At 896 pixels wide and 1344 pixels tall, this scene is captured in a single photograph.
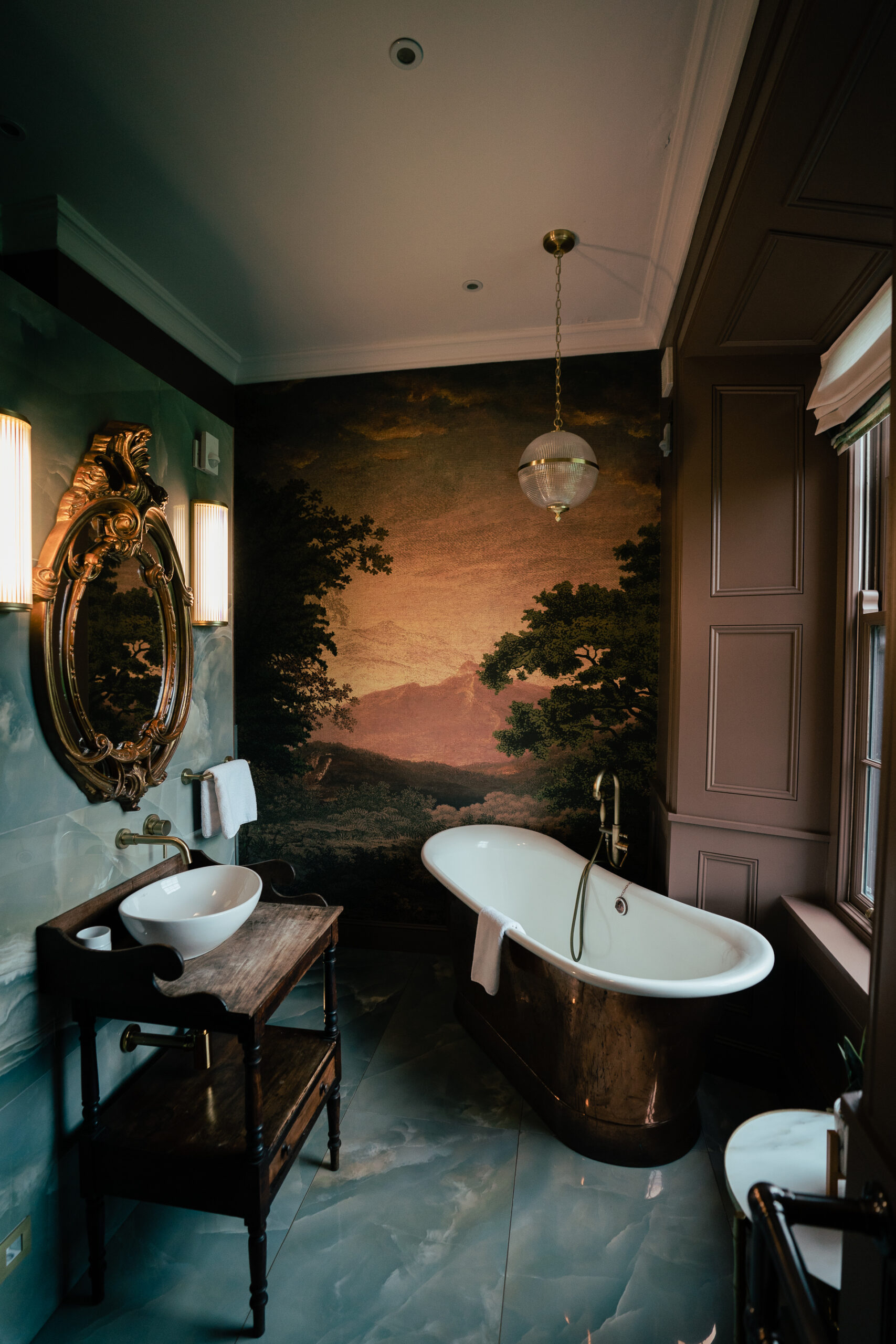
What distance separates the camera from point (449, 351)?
298 cm

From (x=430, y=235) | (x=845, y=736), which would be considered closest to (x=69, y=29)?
(x=430, y=235)

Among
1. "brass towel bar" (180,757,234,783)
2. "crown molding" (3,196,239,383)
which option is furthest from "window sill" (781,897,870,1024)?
"crown molding" (3,196,239,383)

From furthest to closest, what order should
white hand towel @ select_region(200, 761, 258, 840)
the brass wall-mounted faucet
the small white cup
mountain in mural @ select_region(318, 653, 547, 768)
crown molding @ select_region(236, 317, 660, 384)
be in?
mountain in mural @ select_region(318, 653, 547, 768) < crown molding @ select_region(236, 317, 660, 384) < the brass wall-mounted faucet < white hand towel @ select_region(200, 761, 258, 840) < the small white cup

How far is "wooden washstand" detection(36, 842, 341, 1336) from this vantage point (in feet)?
4.87

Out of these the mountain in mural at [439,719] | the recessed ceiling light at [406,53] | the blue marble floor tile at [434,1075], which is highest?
the recessed ceiling light at [406,53]

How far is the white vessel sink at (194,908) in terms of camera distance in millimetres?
1562

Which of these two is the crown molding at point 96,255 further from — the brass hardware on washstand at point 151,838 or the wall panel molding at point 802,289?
the wall panel molding at point 802,289

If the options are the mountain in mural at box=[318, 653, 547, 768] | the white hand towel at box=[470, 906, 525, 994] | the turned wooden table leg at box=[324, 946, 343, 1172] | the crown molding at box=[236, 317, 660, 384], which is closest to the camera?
the turned wooden table leg at box=[324, 946, 343, 1172]

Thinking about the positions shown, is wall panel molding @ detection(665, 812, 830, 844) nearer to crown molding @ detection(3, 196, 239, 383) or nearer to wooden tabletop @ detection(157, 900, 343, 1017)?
wooden tabletop @ detection(157, 900, 343, 1017)

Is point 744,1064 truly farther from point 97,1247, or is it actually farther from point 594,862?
point 97,1247

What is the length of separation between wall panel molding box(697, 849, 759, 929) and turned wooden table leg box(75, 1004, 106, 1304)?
76.3 inches

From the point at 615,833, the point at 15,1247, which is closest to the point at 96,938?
the point at 15,1247

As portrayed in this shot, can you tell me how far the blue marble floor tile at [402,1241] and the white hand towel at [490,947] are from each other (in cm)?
46

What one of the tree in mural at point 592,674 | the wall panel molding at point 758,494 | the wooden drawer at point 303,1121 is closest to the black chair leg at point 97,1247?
the wooden drawer at point 303,1121
